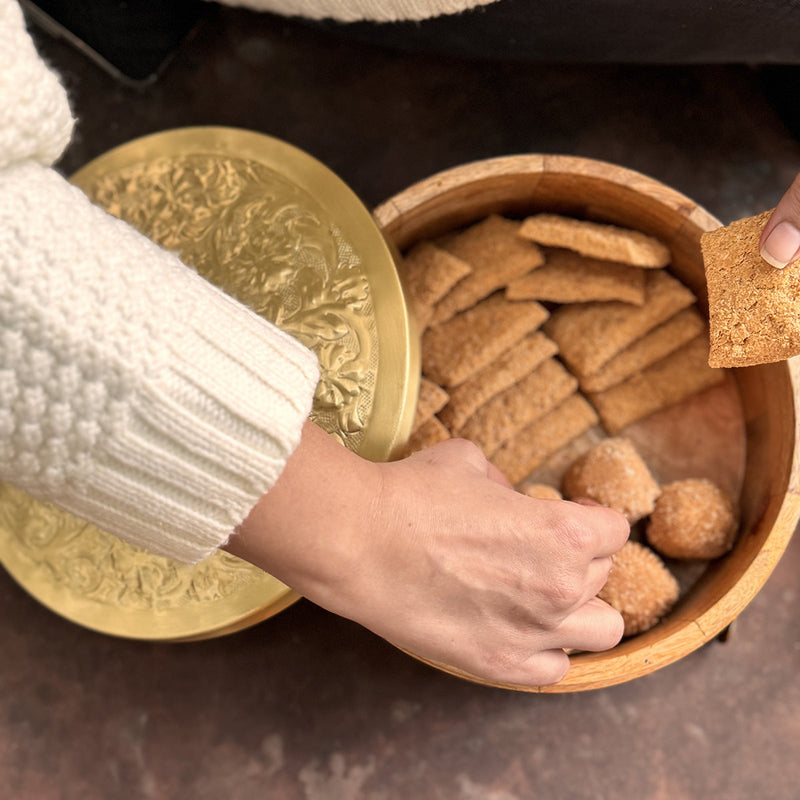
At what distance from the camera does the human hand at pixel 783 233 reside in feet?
1.74

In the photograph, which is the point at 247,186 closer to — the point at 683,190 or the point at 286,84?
the point at 286,84

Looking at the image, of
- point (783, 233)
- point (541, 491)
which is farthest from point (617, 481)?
point (783, 233)

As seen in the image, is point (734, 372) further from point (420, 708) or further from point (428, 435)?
point (420, 708)

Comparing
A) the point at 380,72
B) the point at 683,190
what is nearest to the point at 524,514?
the point at 683,190

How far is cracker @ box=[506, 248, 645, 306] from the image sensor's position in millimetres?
772

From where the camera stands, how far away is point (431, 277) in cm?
76

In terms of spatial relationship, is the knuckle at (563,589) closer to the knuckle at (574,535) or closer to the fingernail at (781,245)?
the knuckle at (574,535)

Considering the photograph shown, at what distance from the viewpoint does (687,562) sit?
77 cm

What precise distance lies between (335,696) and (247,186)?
56 centimetres

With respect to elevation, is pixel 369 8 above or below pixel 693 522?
above

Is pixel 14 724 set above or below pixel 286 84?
below

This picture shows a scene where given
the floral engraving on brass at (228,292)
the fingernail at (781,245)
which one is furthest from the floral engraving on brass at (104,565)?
the fingernail at (781,245)

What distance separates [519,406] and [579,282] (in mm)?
146

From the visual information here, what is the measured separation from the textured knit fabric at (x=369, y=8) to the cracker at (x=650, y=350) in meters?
0.38
